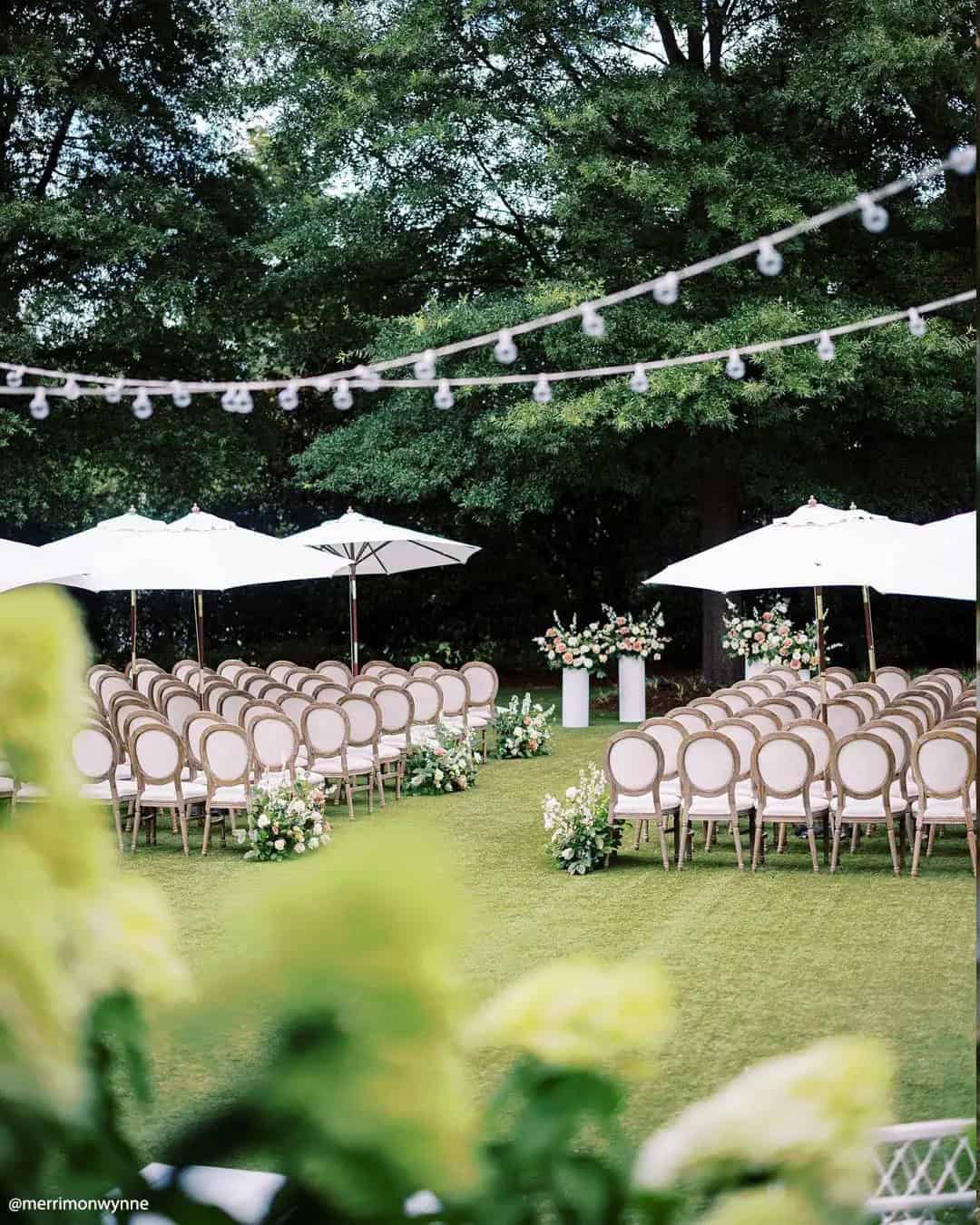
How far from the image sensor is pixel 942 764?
7.90 metres

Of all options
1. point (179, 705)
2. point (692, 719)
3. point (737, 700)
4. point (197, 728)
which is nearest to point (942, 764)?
point (692, 719)

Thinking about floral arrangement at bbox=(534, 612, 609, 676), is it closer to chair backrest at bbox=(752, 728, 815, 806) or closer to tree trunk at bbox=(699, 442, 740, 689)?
tree trunk at bbox=(699, 442, 740, 689)

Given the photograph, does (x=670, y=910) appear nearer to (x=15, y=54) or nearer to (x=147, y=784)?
(x=147, y=784)

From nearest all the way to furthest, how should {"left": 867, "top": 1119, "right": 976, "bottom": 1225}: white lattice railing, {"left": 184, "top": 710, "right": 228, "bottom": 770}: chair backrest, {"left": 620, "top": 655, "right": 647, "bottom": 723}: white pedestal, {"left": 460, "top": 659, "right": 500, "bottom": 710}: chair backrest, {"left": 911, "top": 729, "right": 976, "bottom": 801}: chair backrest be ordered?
{"left": 867, "top": 1119, "right": 976, "bottom": 1225}: white lattice railing → {"left": 911, "top": 729, "right": 976, "bottom": 801}: chair backrest → {"left": 184, "top": 710, "right": 228, "bottom": 770}: chair backrest → {"left": 460, "top": 659, "right": 500, "bottom": 710}: chair backrest → {"left": 620, "top": 655, "right": 647, "bottom": 723}: white pedestal

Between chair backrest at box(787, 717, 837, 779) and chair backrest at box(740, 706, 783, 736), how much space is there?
13.3 inches

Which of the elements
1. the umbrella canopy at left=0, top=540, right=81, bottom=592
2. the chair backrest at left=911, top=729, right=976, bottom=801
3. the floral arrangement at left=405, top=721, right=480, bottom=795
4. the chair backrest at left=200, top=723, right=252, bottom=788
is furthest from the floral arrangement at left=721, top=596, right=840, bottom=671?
the umbrella canopy at left=0, top=540, right=81, bottom=592

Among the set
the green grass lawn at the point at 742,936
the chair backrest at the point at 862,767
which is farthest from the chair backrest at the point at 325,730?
the chair backrest at the point at 862,767

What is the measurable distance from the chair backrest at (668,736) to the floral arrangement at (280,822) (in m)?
Answer: 2.29

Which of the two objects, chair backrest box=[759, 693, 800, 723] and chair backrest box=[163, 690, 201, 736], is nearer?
chair backrest box=[759, 693, 800, 723]

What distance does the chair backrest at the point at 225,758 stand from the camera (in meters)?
9.09

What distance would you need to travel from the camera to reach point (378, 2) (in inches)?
610

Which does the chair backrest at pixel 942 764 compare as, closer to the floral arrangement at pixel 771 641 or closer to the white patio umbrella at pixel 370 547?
the white patio umbrella at pixel 370 547

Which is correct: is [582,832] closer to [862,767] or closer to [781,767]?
[781,767]

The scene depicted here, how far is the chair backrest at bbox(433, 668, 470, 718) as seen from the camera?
43.3 feet
